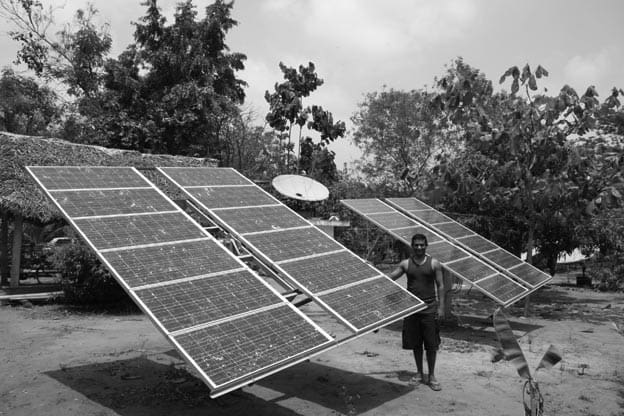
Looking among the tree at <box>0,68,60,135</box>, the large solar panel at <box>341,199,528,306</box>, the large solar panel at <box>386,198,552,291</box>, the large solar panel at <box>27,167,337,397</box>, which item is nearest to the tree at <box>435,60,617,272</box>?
the large solar panel at <box>386,198,552,291</box>

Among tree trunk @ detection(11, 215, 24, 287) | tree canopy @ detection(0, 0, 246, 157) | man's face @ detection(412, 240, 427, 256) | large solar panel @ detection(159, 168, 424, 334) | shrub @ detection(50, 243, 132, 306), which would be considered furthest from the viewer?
tree canopy @ detection(0, 0, 246, 157)

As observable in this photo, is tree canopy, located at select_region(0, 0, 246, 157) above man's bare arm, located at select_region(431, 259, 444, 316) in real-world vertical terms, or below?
above

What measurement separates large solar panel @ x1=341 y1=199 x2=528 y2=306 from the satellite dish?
66.2 inches

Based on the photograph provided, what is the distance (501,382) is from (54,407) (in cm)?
556

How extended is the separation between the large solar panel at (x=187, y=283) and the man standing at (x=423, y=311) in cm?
224

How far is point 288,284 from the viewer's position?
22.8 feet

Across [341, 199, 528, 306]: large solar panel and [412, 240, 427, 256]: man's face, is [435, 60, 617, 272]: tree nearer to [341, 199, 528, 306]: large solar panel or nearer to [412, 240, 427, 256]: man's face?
[341, 199, 528, 306]: large solar panel

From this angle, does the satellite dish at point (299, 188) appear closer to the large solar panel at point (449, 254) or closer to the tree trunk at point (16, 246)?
the large solar panel at point (449, 254)

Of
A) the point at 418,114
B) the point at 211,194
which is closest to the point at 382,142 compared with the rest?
the point at 418,114

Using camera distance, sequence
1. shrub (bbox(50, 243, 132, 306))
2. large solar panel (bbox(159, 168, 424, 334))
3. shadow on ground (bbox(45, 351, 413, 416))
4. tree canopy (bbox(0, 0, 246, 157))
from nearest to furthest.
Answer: shadow on ground (bbox(45, 351, 413, 416)) < large solar panel (bbox(159, 168, 424, 334)) < shrub (bbox(50, 243, 132, 306)) < tree canopy (bbox(0, 0, 246, 157))

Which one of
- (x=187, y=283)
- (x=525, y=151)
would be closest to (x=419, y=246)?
(x=187, y=283)

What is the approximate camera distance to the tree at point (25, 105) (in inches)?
1067

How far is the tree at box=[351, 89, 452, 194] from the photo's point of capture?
27859 millimetres

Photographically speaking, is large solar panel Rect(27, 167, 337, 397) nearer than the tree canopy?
Yes
